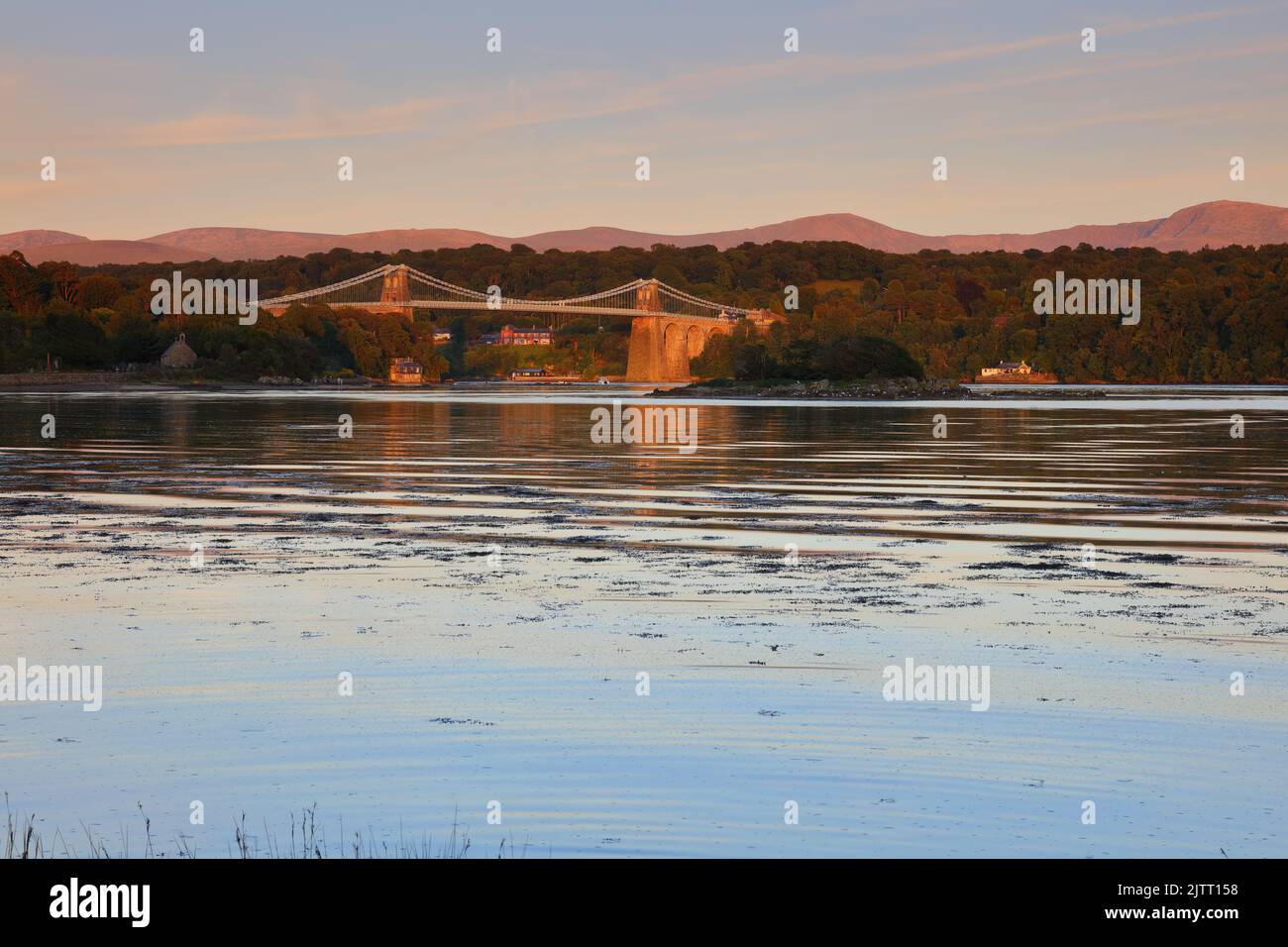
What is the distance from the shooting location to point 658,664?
37.5 ft

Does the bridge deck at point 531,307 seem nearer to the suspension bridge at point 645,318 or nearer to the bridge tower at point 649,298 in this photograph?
the suspension bridge at point 645,318

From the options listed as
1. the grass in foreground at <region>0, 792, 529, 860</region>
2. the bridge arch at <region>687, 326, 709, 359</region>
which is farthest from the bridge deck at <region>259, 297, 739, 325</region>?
the grass in foreground at <region>0, 792, 529, 860</region>

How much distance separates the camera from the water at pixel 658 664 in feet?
25.5

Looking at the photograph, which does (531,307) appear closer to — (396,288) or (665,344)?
(665,344)

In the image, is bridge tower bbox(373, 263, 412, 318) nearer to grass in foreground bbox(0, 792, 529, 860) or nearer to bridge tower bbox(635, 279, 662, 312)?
bridge tower bbox(635, 279, 662, 312)

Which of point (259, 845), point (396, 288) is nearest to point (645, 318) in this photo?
point (396, 288)

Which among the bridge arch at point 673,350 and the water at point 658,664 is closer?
the water at point 658,664

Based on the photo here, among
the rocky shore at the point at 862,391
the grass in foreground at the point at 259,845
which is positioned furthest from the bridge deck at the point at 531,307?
the grass in foreground at the point at 259,845

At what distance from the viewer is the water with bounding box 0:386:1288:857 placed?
7773 mm

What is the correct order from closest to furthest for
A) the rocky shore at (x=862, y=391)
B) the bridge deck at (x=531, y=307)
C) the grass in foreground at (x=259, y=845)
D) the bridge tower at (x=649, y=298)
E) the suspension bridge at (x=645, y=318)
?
the grass in foreground at (x=259, y=845)
the rocky shore at (x=862, y=391)
the bridge deck at (x=531, y=307)
the suspension bridge at (x=645, y=318)
the bridge tower at (x=649, y=298)

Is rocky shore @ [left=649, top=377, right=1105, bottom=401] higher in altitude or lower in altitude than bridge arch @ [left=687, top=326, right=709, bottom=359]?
lower
